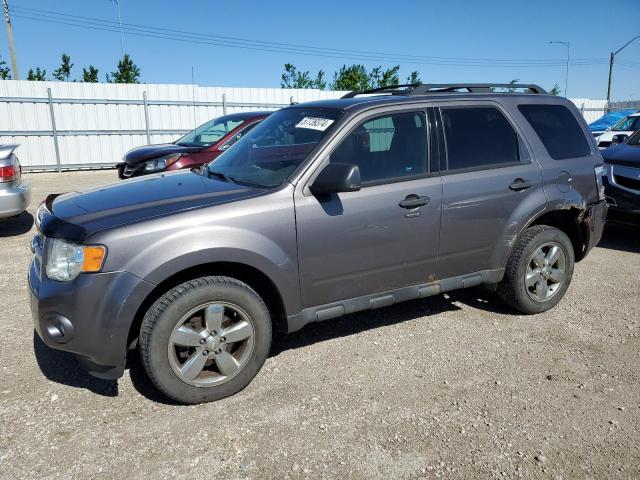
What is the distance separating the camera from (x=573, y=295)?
497 cm

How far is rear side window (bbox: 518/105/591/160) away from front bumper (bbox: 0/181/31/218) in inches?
248

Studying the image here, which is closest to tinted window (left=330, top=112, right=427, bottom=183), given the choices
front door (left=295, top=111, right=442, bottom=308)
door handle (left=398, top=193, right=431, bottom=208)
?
front door (left=295, top=111, right=442, bottom=308)

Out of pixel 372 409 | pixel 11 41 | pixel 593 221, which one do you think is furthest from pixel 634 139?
pixel 11 41

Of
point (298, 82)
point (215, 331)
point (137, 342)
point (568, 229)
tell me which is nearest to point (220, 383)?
point (215, 331)

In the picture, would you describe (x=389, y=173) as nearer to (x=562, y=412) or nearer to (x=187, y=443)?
(x=562, y=412)

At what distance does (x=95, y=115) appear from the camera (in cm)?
1584

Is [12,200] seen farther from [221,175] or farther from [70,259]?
[70,259]

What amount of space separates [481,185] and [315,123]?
4.50 ft

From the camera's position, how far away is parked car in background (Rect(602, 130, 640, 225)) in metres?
6.49

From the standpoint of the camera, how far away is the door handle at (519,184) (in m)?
4.04

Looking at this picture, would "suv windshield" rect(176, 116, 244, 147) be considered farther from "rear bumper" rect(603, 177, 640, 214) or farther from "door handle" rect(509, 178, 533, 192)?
"rear bumper" rect(603, 177, 640, 214)

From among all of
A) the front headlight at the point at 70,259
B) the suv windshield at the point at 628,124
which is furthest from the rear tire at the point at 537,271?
the suv windshield at the point at 628,124

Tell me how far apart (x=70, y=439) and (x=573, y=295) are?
177 inches

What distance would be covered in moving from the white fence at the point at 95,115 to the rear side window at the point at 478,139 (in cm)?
1434
